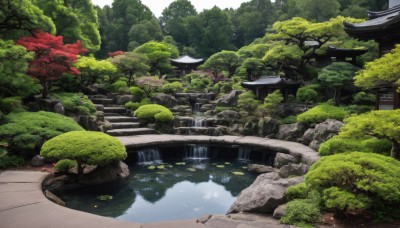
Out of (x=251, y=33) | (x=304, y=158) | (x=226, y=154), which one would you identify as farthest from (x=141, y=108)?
(x=251, y=33)

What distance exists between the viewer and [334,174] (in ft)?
17.8

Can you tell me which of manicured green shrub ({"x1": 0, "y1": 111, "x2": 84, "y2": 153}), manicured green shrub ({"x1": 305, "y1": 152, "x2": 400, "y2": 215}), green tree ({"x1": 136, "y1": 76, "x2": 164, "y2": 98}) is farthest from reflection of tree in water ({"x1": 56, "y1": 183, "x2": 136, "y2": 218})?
green tree ({"x1": 136, "y1": 76, "x2": 164, "y2": 98})

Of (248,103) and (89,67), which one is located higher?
(89,67)

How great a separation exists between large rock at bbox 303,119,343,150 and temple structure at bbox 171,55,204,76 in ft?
81.4

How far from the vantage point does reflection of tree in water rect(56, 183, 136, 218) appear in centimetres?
789

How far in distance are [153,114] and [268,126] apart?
23.5ft

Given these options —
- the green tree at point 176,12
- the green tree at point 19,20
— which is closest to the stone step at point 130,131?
the green tree at point 19,20

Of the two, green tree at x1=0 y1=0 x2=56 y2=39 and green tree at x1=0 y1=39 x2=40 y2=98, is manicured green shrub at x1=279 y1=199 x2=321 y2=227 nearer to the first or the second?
green tree at x1=0 y1=39 x2=40 y2=98

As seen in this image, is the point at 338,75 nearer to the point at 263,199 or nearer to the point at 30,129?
the point at 263,199

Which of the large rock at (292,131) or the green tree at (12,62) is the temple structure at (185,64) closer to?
the large rock at (292,131)

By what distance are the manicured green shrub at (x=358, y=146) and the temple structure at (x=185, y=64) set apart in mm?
27955

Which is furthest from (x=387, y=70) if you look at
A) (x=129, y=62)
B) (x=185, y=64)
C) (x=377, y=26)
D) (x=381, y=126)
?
(x=185, y=64)

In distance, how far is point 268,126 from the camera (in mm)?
16656

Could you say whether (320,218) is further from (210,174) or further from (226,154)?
(226,154)
